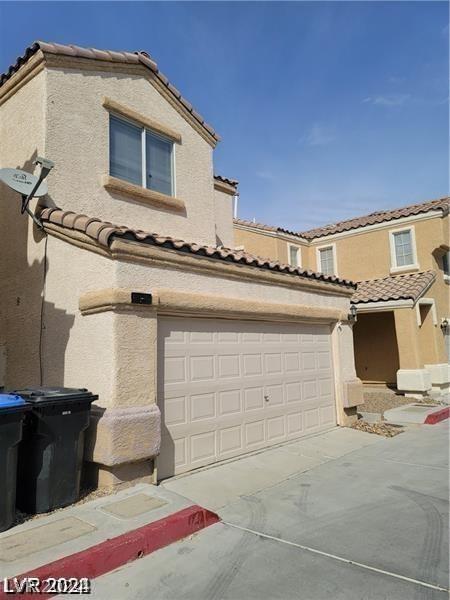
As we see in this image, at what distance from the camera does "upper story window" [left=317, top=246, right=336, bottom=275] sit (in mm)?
21156

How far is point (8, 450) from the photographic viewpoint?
181 inches

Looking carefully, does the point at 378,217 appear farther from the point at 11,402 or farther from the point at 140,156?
the point at 11,402

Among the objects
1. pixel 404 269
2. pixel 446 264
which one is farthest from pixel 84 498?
pixel 446 264

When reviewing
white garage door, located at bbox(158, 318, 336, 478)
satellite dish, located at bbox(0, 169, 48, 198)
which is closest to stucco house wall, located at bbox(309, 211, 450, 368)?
white garage door, located at bbox(158, 318, 336, 478)

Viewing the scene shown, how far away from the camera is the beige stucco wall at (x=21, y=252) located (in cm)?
739

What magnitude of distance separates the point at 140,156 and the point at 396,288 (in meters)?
11.4

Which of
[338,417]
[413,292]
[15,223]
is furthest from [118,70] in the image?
[413,292]

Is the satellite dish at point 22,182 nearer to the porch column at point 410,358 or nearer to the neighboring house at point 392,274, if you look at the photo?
the neighboring house at point 392,274

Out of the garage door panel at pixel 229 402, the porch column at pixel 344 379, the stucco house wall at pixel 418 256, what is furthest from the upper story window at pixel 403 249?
the garage door panel at pixel 229 402

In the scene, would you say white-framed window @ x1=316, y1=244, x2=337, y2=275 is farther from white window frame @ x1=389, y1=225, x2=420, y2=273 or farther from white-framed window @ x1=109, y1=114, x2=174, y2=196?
white-framed window @ x1=109, y1=114, x2=174, y2=196

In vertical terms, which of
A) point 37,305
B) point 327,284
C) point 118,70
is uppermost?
point 118,70

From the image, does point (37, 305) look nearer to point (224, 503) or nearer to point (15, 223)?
point (15, 223)

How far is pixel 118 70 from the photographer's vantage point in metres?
8.98

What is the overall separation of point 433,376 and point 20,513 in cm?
1519
